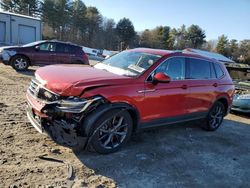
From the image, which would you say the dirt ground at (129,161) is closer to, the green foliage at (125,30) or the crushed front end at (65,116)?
the crushed front end at (65,116)

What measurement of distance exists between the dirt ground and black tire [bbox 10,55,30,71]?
7131mm

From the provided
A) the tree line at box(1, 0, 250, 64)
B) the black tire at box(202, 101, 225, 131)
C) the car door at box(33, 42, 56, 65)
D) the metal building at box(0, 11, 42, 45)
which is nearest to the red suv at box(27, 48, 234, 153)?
the black tire at box(202, 101, 225, 131)

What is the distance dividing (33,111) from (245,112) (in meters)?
8.07

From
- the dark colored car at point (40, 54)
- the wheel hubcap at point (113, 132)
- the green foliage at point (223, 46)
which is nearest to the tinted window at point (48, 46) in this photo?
the dark colored car at point (40, 54)

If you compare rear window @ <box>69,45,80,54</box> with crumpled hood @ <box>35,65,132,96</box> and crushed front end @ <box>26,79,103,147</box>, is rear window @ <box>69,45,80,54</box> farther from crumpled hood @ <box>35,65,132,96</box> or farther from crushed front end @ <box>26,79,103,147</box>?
crushed front end @ <box>26,79,103,147</box>

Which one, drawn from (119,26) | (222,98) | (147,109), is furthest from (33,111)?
(119,26)

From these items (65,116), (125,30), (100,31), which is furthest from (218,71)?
→ (125,30)

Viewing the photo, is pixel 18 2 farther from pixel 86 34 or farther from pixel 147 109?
pixel 147 109

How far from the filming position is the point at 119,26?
2840 inches

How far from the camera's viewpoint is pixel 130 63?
19.0 ft

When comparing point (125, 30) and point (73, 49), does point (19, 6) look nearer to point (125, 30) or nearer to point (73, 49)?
point (125, 30)

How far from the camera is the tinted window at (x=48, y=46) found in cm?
1407

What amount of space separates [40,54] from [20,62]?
3.22ft

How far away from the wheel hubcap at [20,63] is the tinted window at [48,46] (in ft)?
3.35
